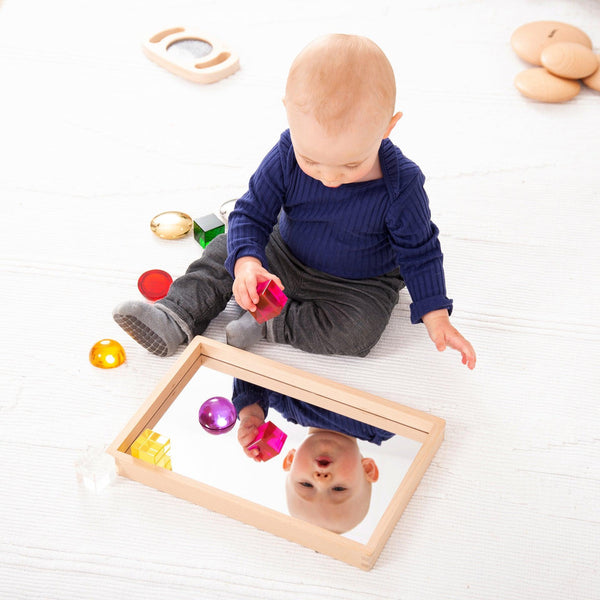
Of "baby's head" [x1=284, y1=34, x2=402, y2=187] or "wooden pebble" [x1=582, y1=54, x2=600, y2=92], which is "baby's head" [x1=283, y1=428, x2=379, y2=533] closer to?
"baby's head" [x1=284, y1=34, x2=402, y2=187]

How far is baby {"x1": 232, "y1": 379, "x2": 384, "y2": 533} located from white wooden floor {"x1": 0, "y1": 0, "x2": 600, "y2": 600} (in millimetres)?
54

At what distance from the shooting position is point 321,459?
39.2 inches

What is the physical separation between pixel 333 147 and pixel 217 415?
0.37 metres

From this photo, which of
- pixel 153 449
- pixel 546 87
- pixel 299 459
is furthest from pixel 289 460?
pixel 546 87

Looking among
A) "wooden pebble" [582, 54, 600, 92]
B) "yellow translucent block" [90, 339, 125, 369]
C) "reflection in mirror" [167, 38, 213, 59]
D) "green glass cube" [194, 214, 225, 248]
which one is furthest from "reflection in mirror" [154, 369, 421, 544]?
"wooden pebble" [582, 54, 600, 92]

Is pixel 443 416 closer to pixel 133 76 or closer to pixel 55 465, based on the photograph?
pixel 55 465

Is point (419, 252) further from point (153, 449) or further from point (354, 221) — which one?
point (153, 449)

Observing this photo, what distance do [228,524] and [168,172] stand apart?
2.05 feet

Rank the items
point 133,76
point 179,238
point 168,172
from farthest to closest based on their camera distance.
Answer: point 133,76, point 168,172, point 179,238

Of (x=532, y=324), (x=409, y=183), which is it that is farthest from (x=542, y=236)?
(x=409, y=183)

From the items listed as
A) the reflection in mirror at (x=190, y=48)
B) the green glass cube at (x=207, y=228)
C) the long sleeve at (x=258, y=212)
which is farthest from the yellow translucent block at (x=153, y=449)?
the reflection in mirror at (x=190, y=48)

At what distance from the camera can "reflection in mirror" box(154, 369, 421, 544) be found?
943 millimetres

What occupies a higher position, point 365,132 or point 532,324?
point 365,132

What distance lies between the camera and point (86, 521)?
94cm
